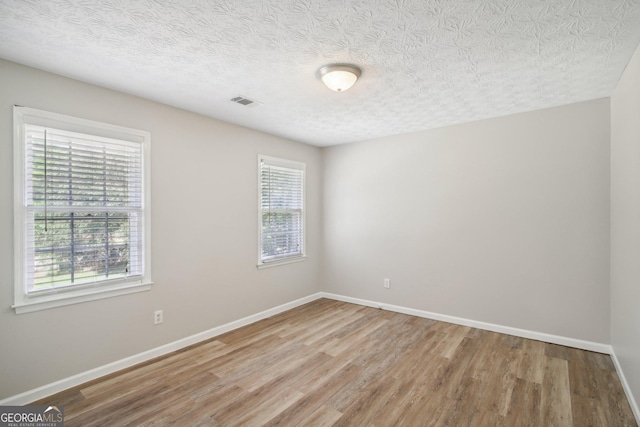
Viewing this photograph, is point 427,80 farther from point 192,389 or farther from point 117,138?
point 192,389

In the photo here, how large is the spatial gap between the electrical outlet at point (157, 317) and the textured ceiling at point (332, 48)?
2.05 meters

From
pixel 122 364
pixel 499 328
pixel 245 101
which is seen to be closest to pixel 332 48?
pixel 245 101

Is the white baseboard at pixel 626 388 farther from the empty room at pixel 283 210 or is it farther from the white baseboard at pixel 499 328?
the white baseboard at pixel 499 328

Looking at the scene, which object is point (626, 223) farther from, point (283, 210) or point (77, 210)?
point (77, 210)

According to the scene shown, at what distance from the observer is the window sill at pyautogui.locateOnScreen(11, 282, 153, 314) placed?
2.21 meters

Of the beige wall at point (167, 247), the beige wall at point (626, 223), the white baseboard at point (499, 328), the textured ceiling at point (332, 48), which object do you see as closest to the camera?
the textured ceiling at point (332, 48)

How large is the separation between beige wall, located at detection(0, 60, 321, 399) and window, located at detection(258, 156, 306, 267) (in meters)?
0.13

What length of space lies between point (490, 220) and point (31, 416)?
14.5ft

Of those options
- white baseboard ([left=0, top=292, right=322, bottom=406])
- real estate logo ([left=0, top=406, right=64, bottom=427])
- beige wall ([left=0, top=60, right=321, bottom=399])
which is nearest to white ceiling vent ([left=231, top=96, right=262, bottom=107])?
beige wall ([left=0, top=60, right=321, bottom=399])

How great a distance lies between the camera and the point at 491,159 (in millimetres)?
3514

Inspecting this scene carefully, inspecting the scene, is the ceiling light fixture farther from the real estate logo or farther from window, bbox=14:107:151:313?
the real estate logo

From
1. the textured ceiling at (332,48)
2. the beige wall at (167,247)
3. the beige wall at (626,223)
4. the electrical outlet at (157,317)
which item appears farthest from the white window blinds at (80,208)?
the beige wall at (626,223)

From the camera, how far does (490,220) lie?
11.6 feet

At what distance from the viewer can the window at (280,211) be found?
4074 millimetres
